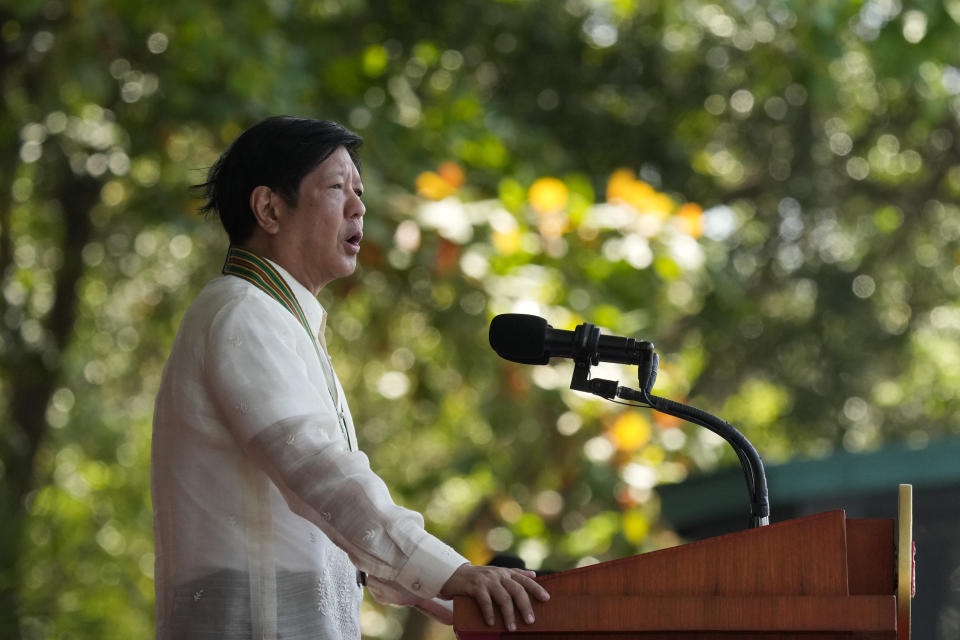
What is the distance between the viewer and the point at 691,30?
8.02 meters

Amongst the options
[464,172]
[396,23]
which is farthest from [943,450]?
[396,23]

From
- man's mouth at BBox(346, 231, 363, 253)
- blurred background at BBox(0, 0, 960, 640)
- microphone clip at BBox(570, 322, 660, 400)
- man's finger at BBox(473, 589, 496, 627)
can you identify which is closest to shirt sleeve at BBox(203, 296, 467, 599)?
man's finger at BBox(473, 589, 496, 627)

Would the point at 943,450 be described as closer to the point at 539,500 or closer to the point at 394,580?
the point at 539,500

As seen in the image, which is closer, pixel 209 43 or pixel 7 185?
pixel 209 43

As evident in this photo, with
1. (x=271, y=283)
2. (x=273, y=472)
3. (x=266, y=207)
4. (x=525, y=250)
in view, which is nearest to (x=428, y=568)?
(x=273, y=472)

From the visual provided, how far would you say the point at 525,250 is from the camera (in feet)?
14.8

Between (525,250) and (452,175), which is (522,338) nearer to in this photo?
(525,250)

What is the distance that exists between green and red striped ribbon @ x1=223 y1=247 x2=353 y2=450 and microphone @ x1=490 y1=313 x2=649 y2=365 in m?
0.31

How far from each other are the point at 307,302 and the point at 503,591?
76 centimetres

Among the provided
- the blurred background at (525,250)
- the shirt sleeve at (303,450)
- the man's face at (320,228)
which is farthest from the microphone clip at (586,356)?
the blurred background at (525,250)

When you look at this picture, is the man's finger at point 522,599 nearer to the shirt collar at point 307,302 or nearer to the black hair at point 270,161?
Result: the shirt collar at point 307,302

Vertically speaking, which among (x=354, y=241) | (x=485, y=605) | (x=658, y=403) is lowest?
(x=485, y=605)

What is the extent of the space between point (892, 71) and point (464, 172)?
166cm

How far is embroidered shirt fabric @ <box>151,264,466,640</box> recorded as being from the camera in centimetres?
184
